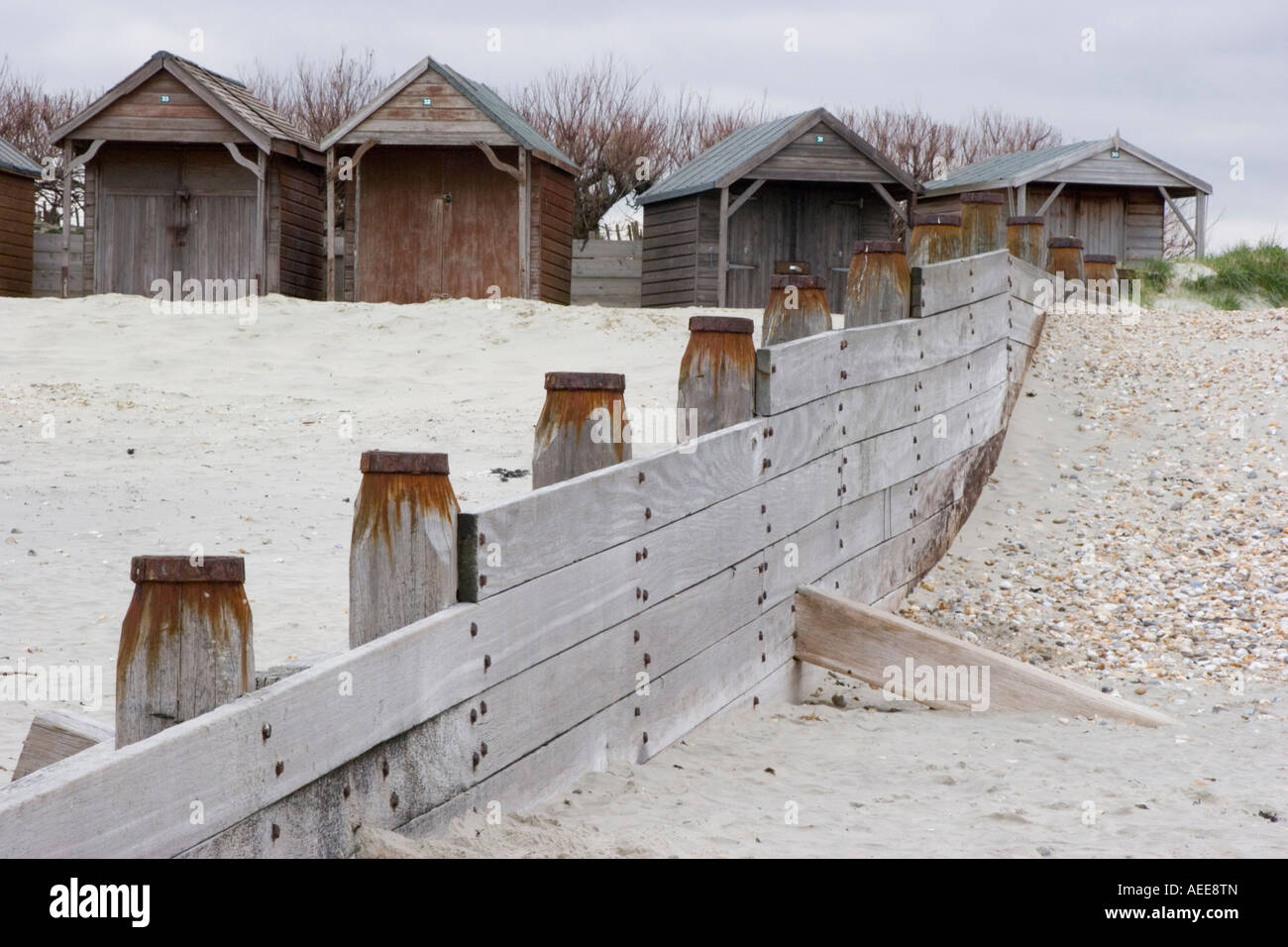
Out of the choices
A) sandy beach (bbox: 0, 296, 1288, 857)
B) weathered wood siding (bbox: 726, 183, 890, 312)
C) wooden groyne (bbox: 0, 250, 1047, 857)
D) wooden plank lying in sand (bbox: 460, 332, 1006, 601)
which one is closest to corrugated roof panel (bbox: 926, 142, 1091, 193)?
weathered wood siding (bbox: 726, 183, 890, 312)

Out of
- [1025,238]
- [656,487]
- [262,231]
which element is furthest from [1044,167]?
[656,487]

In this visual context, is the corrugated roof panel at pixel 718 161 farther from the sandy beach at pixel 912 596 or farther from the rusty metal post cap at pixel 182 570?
the rusty metal post cap at pixel 182 570

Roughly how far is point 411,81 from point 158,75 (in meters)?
3.88

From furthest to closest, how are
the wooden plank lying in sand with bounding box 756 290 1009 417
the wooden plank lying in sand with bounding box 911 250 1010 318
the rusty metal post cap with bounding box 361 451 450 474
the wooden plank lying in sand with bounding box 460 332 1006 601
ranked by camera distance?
the wooden plank lying in sand with bounding box 911 250 1010 318 → the wooden plank lying in sand with bounding box 756 290 1009 417 → the wooden plank lying in sand with bounding box 460 332 1006 601 → the rusty metal post cap with bounding box 361 451 450 474

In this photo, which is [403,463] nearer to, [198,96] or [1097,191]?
[198,96]

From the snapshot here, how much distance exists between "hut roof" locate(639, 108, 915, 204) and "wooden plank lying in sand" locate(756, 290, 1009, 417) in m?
12.9

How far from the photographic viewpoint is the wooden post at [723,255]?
68.6ft

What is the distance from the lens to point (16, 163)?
75.6 feet

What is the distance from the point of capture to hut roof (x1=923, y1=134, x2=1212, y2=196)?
25.4 m

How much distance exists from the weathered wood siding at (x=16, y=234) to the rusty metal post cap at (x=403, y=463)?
2190cm

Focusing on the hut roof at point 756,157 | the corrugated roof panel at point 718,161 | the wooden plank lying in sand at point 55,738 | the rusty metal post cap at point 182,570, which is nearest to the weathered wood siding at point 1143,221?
the hut roof at point 756,157

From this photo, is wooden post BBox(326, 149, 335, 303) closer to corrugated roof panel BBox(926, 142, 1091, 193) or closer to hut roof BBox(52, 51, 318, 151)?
hut roof BBox(52, 51, 318, 151)

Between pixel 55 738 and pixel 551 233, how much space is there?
63.0 feet
